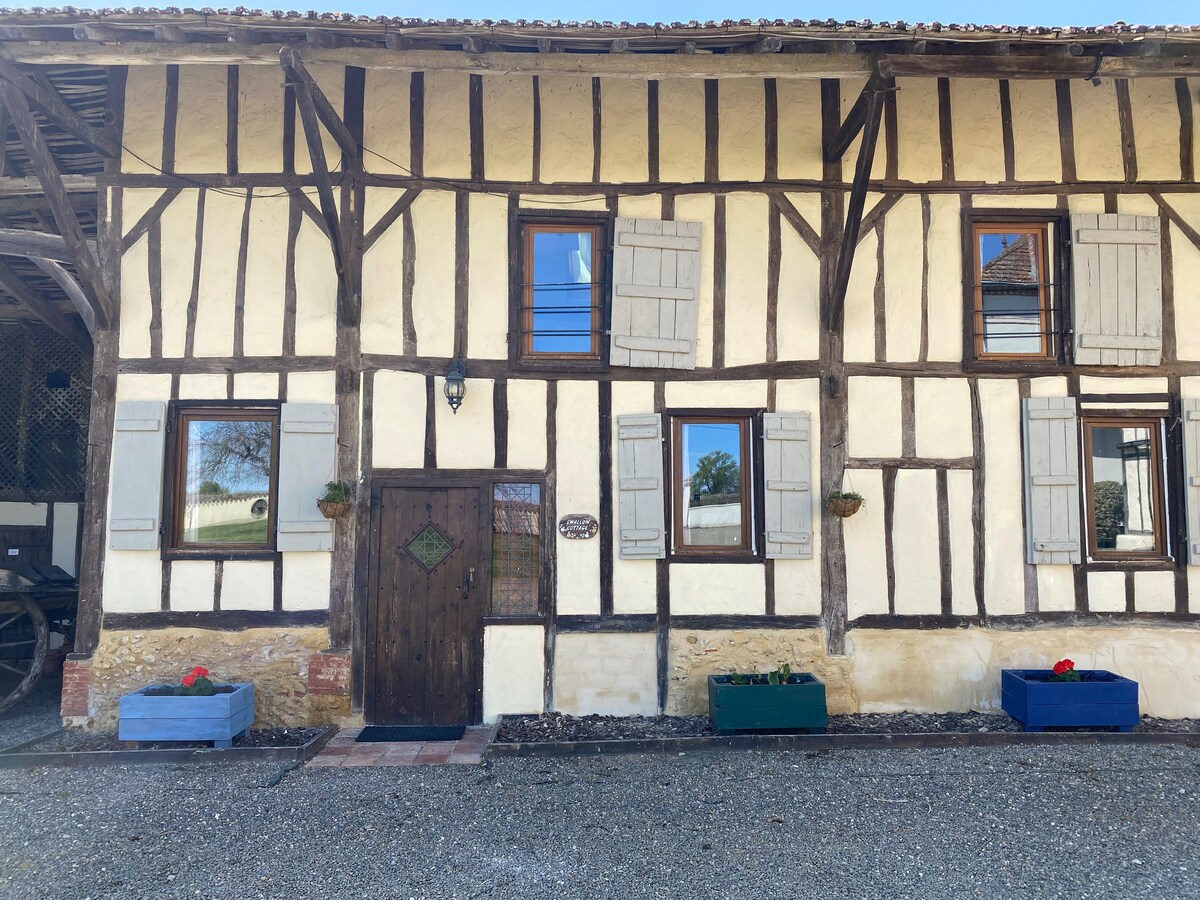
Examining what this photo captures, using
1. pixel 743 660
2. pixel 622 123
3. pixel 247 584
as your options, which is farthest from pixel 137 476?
pixel 743 660

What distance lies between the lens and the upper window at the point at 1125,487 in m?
5.94

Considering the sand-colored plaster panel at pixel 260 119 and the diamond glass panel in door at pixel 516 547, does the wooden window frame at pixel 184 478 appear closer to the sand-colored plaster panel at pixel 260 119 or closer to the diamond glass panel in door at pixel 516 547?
the diamond glass panel in door at pixel 516 547

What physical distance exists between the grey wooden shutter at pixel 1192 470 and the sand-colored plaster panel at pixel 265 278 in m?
6.97

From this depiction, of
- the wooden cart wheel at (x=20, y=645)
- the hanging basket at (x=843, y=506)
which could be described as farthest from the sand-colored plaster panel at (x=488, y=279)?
the wooden cart wheel at (x=20, y=645)

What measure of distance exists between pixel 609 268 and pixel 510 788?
3769 mm

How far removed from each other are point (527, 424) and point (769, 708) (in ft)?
8.78

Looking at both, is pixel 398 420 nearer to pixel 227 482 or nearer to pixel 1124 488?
pixel 227 482

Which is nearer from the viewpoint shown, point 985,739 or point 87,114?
point 985,739

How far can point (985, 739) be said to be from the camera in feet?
16.7

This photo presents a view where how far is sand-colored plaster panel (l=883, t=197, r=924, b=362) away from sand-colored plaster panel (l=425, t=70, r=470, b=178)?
3.35 m

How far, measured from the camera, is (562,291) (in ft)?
19.7

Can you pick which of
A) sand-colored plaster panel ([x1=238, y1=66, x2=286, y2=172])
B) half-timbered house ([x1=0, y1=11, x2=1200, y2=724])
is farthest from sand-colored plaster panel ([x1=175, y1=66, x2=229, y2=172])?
sand-colored plaster panel ([x1=238, y1=66, x2=286, y2=172])

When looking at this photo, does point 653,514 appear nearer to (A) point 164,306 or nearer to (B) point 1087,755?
(B) point 1087,755

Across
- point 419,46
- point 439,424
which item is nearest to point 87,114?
point 419,46
